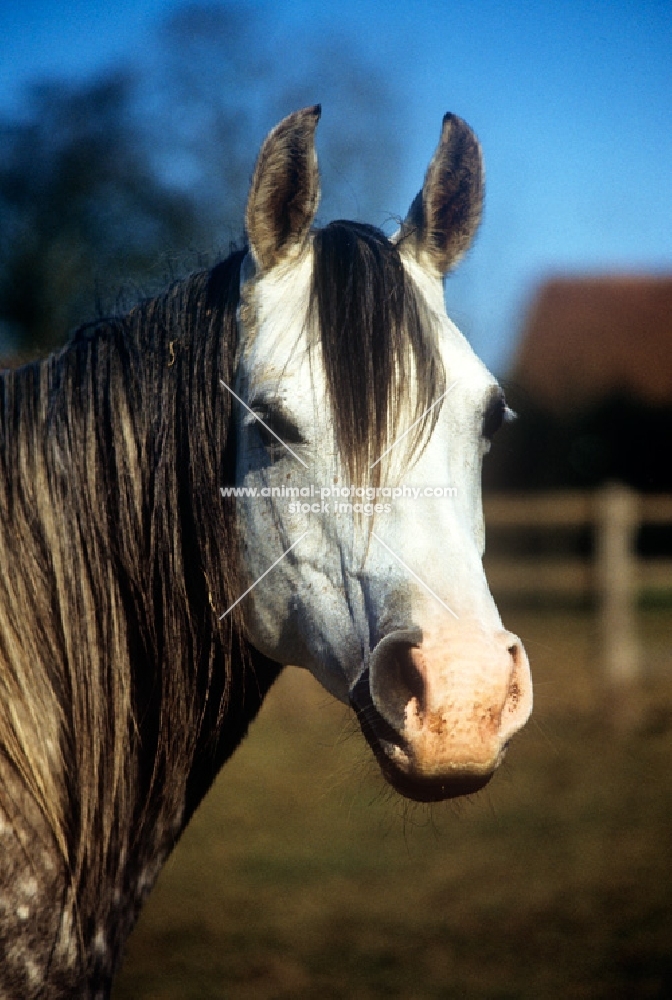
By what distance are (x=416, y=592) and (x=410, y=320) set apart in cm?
46

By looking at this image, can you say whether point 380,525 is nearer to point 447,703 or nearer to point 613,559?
point 447,703

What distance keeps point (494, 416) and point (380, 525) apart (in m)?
0.35

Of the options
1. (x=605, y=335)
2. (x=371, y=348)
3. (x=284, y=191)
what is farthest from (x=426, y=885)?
(x=605, y=335)

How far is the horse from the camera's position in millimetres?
1225

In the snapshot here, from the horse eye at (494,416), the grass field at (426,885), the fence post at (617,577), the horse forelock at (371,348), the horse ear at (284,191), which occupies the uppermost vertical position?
the horse ear at (284,191)

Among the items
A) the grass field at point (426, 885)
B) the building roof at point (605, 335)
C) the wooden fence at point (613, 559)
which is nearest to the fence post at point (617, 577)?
the wooden fence at point (613, 559)

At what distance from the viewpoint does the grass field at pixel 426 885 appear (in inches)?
124

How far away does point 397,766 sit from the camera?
3.68 ft

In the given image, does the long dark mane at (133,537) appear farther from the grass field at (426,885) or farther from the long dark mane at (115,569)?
the grass field at (426,885)

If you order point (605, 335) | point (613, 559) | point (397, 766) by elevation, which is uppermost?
point (605, 335)

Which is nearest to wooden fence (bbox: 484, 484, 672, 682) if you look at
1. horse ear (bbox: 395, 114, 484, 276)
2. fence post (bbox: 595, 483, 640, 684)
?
fence post (bbox: 595, 483, 640, 684)

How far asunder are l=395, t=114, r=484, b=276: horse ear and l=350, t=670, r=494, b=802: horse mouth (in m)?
0.78

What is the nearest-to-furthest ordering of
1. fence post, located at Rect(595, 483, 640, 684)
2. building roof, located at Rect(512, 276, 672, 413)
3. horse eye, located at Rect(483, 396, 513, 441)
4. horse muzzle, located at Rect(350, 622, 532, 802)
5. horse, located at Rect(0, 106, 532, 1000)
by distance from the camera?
horse muzzle, located at Rect(350, 622, 532, 802) → horse, located at Rect(0, 106, 532, 1000) → horse eye, located at Rect(483, 396, 513, 441) → fence post, located at Rect(595, 483, 640, 684) → building roof, located at Rect(512, 276, 672, 413)

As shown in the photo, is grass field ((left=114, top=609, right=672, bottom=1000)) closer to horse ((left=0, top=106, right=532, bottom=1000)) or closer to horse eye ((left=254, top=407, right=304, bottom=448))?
horse ((left=0, top=106, right=532, bottom=1000))
